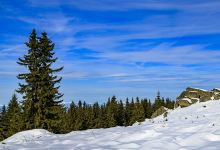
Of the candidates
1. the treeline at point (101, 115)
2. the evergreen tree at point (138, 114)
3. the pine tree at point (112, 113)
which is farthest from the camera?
the evergreen tree at point (138, 114)

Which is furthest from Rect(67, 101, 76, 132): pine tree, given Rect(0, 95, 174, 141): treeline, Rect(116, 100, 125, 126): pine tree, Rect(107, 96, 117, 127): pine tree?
Rect(116, 100, 125, 126): pine tree

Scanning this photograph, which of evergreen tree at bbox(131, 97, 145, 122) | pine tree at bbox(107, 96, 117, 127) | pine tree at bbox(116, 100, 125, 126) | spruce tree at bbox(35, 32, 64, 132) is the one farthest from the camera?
pine tree at bbox(116, 100, 125, 126)

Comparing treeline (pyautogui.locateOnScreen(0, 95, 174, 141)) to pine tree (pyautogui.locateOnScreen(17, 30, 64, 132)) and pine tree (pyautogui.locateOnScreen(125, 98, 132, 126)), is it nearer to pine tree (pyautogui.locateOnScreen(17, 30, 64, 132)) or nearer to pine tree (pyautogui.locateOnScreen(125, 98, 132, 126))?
pine tree (pyautogui.locateOnScreen(125, 98, 132, 126))

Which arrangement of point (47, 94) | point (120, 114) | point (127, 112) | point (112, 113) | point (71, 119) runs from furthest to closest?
1. point (127, 112)
2. point (120, 114)
3. point (112, 113)
4. point (71, 119)
5. point (47, 94)

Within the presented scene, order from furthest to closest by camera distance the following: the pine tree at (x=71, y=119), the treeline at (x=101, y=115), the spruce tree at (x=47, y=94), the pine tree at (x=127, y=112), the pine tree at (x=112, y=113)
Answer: the pine tree at (x=127, y=112) → the pine tree at (x=112, y=113) → the pine tree at (x=71, y=119) → the treeline at (x=101, y=115) → the spruce tree at (x=47, y=94)

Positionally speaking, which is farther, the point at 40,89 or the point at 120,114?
the point at 120,114

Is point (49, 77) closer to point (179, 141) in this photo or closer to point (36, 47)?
point (36, 47)

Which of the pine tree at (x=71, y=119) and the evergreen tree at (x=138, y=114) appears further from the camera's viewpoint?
the evergreen tree at (x=138, y=114)

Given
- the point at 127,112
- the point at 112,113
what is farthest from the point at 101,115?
the point at 127,112

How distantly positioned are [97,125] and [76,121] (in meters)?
7.13

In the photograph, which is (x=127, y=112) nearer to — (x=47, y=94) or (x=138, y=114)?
(x=138, y=114)

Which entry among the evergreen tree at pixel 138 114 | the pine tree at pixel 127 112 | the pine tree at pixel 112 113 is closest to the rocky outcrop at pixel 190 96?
the pine tree at pixel 112 113

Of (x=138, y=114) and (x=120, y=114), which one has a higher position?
(x=120, y=114)

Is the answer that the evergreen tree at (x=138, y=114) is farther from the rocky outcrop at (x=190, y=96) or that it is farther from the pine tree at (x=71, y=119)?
the rocky outcrop at (x=190, y=96)
